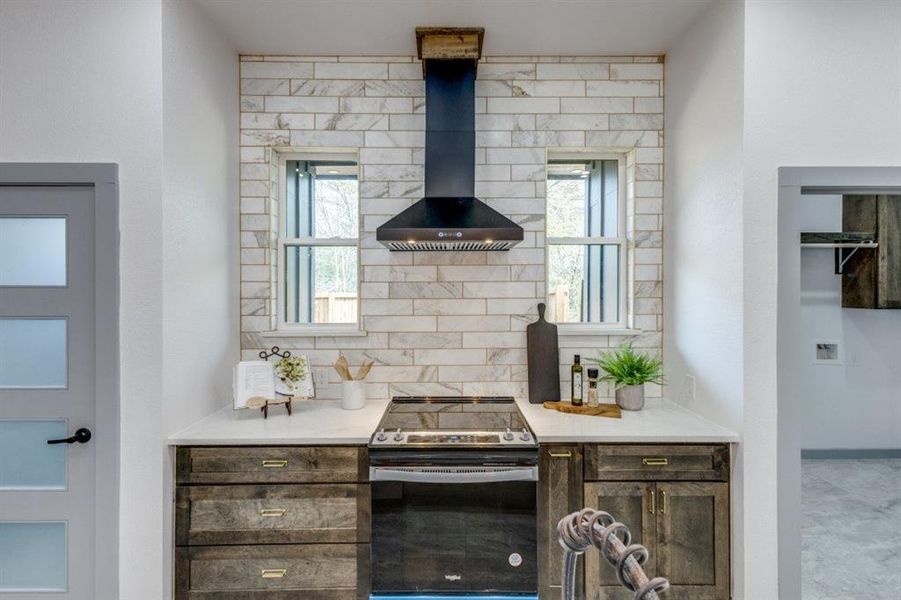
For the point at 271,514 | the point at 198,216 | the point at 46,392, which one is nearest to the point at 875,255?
the point at 271,514

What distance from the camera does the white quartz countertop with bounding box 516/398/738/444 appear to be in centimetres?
204

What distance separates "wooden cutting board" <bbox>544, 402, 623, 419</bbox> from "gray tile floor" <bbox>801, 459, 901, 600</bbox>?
1.31 metres

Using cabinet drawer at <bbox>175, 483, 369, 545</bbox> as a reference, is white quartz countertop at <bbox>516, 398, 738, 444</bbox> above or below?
above

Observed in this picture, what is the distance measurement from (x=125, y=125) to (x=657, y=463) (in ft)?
8.80

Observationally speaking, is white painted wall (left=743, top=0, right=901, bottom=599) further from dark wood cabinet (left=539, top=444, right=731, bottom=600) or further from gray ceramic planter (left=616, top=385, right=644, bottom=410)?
gray ceramic planter (left=616, top=385, right=644, bottom=410)

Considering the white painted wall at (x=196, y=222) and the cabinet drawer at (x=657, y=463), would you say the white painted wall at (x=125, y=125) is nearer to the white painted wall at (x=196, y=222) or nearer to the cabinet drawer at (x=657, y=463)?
the white painted wall at (x=196, y=222)

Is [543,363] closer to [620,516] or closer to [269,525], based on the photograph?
[620,516]

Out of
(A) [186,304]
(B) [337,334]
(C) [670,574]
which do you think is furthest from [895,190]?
(A) [186,304]

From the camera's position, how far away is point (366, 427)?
2.20 metres

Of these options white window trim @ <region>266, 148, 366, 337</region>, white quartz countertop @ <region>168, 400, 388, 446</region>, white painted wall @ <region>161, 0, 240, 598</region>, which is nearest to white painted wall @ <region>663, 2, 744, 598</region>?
white quartz countertop @ <region>168, 400, 388, 446</region>

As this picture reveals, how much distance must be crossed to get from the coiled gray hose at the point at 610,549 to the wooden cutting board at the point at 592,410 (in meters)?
1.67

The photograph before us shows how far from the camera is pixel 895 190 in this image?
2.05 m

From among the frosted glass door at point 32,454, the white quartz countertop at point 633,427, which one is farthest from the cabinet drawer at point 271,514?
the white quartz countertop at point 633,427

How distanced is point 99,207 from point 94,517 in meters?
1.31
